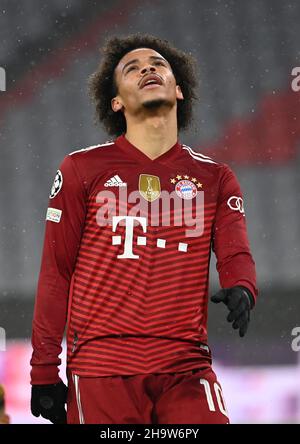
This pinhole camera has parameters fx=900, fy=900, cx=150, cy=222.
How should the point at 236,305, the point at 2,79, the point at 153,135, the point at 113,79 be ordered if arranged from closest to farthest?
the point at 236,305 < the point at 153,135 < the point at 113,79 < the point at 2,79

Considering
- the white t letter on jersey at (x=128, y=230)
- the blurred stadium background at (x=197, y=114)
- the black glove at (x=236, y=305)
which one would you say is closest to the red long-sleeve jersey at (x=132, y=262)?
the white t letter on jersey at (x=128, y=230)

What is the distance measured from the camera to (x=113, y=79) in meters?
3.36

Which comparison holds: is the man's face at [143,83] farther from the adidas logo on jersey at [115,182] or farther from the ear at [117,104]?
the adidas logo on jersey at [115,182]

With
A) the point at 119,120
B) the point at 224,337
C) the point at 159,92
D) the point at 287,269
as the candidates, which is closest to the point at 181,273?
the point at 159,92

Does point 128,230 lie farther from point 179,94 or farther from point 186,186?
point 179,94

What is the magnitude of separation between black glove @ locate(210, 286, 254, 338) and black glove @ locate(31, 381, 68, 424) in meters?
0.59

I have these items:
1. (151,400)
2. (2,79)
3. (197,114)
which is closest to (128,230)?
(151,400)

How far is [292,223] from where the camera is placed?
21.4ft

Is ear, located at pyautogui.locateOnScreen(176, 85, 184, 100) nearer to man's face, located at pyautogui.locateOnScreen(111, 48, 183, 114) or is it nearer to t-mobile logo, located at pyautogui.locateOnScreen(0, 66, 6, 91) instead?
man's face, located at pyautogui.locateOnScreen(111, 48, 183, 114)

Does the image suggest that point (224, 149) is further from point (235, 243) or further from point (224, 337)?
point (235, 243)

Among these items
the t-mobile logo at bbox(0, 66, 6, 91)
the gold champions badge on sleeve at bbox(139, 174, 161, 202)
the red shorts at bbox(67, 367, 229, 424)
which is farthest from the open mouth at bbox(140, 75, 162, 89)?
the t-mobile logo at bbox(0, 66, 6, 91)

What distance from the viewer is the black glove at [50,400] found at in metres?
2.80

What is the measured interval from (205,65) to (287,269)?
1.76m

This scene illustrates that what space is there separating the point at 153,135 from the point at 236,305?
27.8 inches
